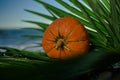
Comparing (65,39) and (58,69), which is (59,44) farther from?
(58,69)

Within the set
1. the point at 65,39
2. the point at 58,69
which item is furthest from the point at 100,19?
the point at 58,69

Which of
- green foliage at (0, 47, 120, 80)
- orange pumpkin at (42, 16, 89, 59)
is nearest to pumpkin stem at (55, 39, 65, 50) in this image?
orange pumpkin at (42, 16, 89, 59)

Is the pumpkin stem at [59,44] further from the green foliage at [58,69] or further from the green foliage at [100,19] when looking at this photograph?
the green foliage at [58,69]

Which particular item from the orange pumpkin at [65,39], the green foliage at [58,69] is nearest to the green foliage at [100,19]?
the orange pumpkin at [65,39]

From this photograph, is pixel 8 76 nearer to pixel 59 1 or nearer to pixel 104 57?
pixel 104 57

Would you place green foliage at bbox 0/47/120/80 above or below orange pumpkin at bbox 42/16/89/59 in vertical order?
below

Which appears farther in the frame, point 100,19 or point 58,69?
point 100,19

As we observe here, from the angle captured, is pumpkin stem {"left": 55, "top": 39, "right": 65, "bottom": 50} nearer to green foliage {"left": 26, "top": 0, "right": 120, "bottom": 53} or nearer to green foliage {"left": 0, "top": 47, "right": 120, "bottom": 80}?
green foliage {"left": 26, "top": 0, "right": 120, "bottom": 53}

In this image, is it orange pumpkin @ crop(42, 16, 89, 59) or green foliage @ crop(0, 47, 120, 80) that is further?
orange pumpkin @ crop(42, 16, 89, 59)

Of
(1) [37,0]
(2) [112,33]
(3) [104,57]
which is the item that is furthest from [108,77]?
(1) [37,0]
